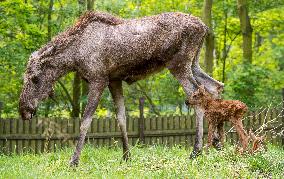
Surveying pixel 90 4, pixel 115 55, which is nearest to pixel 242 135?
pixel 115 55

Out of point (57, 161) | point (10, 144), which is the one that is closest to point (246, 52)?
point (10, 144)

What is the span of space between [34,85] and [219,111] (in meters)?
2.96

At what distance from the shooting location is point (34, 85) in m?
7.79

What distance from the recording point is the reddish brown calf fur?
7.37 metres

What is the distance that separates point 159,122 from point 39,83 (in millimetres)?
6167

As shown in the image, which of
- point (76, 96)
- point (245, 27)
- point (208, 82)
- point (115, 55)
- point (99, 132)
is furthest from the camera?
point (245, 27)

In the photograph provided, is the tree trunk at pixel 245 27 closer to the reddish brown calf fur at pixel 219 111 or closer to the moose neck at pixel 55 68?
the reddish brown calf fur at pixel 219 111

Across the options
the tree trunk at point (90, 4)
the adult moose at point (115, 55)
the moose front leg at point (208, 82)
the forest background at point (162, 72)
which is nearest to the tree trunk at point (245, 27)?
the forest background at point (162, 72)

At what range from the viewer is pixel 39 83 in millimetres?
7812

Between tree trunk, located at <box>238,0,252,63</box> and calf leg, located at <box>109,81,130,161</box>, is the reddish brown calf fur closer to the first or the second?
calf leg, located at <box>109,81,130,161</box>

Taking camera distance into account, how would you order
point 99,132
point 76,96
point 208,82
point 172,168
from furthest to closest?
point 76,96 < point 99,132 < point 208,82 < point 172,168

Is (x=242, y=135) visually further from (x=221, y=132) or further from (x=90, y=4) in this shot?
(x=90, y=4)

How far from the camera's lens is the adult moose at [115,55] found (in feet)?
25.1

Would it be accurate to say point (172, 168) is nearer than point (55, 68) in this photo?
Yes
